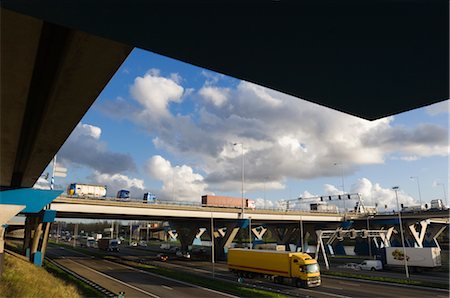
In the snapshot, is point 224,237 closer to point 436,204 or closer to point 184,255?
point 184,255

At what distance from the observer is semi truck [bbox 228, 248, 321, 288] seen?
115ft

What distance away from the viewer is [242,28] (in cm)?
583

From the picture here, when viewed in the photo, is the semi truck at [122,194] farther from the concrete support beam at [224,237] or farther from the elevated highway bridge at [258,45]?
the elevated highway bridge at [258,45]

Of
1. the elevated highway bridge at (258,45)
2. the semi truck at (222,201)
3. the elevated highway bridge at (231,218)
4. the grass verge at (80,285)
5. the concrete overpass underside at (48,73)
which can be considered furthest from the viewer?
the semi truck at (222,201)

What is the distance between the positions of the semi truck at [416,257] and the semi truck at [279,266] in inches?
870

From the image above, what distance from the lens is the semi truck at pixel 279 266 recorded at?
3519cm

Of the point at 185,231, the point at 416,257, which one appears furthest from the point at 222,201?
the point at 416,257

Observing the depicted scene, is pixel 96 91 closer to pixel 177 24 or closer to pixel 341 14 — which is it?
pixel 177 24

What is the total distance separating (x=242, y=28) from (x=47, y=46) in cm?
557

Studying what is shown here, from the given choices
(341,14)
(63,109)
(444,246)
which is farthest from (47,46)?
(444,246)

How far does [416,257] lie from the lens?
163 feet

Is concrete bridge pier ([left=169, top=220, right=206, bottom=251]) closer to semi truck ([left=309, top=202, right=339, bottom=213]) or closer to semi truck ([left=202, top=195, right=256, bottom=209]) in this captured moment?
semi truck ([left=202, top=195, right=256, bottom=209])

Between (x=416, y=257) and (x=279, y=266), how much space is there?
81.2 ft

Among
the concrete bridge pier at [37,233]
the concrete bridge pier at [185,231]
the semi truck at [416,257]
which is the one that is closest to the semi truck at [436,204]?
the semi truck at [416,257]
